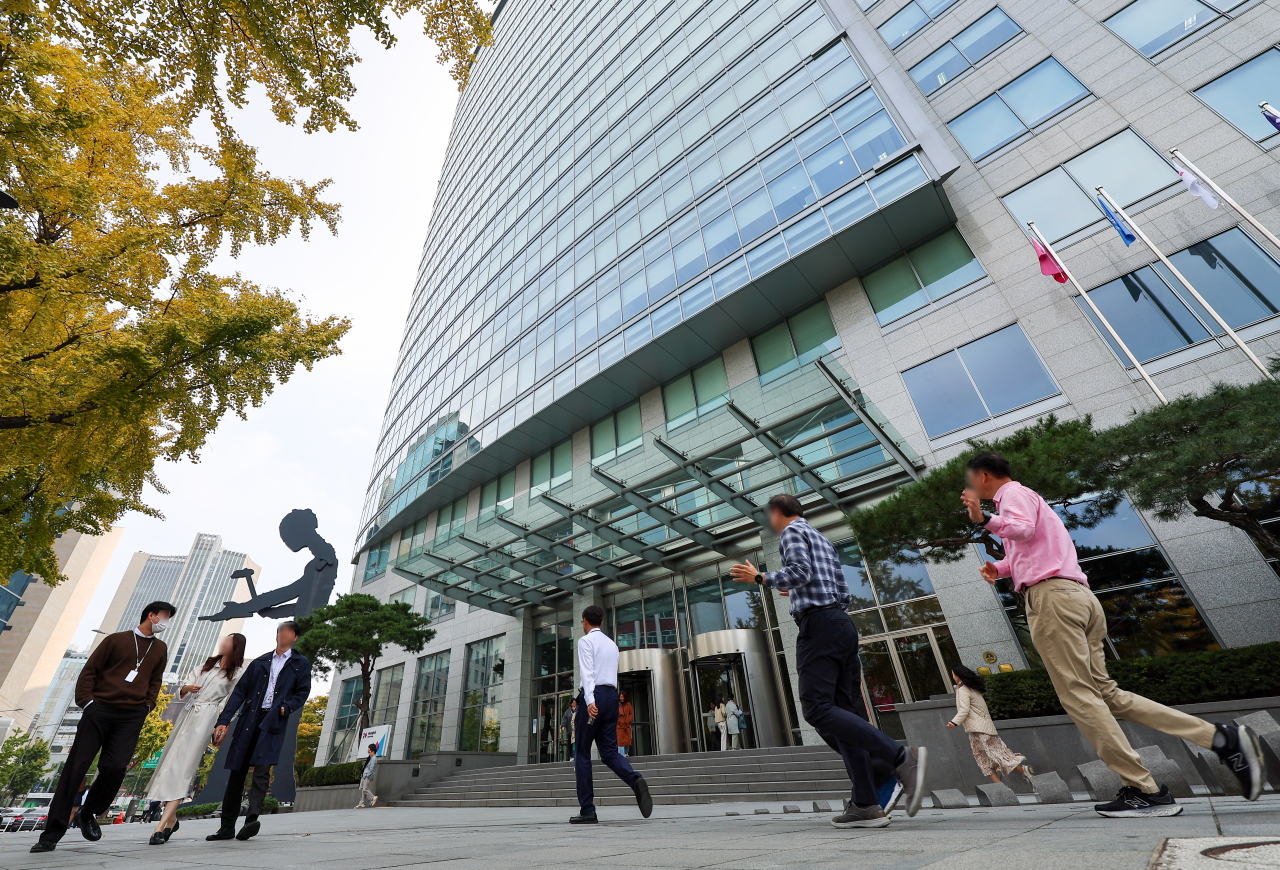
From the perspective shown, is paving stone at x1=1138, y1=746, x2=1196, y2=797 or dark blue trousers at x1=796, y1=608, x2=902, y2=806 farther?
paving stone at x1=1138, y1=746, x2=1196, y2=797

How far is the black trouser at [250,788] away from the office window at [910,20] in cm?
2391

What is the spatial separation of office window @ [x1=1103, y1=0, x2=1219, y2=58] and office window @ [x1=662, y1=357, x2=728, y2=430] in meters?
12.7

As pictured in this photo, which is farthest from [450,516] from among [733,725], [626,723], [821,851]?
[821,851]

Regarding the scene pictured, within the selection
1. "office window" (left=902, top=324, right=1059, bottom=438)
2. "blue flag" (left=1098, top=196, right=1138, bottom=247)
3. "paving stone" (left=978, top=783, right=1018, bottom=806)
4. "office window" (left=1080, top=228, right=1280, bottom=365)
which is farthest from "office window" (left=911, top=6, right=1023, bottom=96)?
"paving stone" (left=978, top=783, right=1018, bottom=806)

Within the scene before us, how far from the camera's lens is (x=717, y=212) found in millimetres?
18688

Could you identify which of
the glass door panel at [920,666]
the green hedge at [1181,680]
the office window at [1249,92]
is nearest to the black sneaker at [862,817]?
the green hedge at [1181,680]

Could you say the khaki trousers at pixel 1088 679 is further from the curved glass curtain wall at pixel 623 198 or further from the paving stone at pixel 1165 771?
the curved glass curtain wall at pixel 623 198

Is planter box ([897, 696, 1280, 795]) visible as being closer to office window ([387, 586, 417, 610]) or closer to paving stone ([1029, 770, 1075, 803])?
paving stone ([1029, 770, 1075, 803])

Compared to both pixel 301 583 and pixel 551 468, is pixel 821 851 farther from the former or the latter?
pixel 551 468

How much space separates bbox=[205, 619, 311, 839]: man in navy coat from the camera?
489 centimetres

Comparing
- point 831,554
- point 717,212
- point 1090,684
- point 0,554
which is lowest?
point 1090,684

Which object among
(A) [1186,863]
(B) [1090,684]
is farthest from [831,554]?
(A) [1186,863]

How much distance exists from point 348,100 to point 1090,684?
25.2 ft

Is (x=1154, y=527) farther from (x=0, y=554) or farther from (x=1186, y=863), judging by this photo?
(x=0, y=554)
